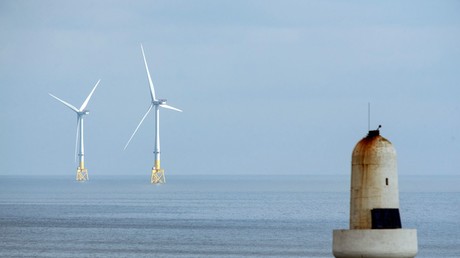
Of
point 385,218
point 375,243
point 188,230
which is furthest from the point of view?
point 188,230

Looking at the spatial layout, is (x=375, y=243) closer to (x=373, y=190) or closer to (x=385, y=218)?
(x=385, y=218)

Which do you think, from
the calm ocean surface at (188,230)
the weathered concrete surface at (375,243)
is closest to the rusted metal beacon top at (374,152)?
the weathered concrete surface at (375,243)

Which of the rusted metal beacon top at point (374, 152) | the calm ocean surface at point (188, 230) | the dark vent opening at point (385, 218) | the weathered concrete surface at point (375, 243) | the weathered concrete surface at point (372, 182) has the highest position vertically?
the rusted metal beacon top at point (374, 152)

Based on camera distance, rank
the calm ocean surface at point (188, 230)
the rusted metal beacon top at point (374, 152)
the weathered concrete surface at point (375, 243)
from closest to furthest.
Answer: the weathered concrete surface at point (375, 243), the rusted metal beacon top at point (374, 152), the calm ocean surface at point (188, 230)

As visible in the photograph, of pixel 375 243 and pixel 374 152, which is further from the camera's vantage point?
pixel 374 152

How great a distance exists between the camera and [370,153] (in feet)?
47.1

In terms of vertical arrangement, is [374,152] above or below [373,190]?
above

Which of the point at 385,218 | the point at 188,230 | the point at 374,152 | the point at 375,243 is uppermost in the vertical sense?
the point at 374,152

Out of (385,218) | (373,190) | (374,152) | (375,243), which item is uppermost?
(374,152)

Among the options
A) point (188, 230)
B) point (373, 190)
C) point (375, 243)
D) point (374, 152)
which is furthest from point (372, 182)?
point (188, 230)

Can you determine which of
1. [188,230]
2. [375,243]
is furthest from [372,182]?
[188,230]

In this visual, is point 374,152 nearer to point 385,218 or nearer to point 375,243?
point 385,218

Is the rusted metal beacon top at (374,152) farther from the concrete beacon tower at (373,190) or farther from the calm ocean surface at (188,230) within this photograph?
the calm ocean surface at (188,230)

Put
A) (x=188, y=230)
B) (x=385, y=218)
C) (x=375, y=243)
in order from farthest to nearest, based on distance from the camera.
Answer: (x=188, y=230)
(x=385, y=218)
(x=375, y=243)
